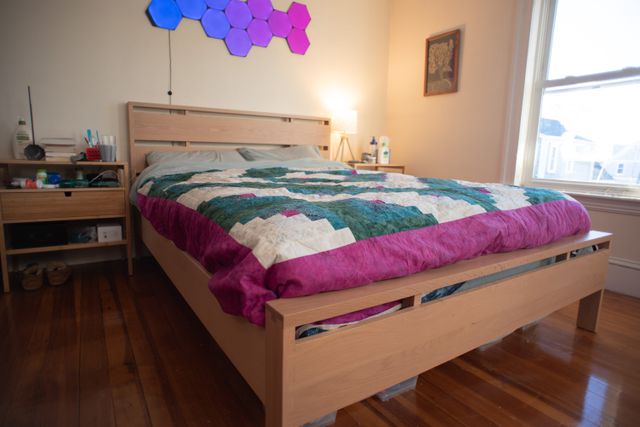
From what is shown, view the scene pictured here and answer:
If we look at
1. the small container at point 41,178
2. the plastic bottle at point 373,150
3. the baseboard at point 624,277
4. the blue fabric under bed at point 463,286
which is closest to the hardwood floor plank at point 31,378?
the small container at point 41,178

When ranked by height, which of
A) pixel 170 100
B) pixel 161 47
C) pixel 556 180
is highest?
pixel 161 47

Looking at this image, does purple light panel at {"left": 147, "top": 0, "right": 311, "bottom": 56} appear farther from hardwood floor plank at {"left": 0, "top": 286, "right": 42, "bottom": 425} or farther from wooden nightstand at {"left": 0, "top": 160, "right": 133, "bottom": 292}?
hardwood floor plank at {"left": 0, "top": 286, "right": 42, "bottom": 425}

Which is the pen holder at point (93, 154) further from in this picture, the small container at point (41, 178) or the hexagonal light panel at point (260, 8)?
the hexagonal light panel at point (260, 8)

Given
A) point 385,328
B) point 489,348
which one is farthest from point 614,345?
point 385,328

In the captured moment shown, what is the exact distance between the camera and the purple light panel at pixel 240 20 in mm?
2668


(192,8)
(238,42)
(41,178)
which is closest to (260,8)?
(238,42)

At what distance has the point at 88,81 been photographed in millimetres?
2477

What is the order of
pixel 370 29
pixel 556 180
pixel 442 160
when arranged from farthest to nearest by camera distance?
pixel 370 29
pixel 442 160
pixel 556 180

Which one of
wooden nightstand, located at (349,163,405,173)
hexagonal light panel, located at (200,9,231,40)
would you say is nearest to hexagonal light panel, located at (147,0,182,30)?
hexagonal light panel, located at (200,9,231,40)

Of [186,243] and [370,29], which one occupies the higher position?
[370,29]

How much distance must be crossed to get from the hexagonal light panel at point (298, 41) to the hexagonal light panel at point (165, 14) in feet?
3.01

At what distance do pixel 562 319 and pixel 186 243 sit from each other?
1813 mm

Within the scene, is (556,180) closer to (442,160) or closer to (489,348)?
(442,160)

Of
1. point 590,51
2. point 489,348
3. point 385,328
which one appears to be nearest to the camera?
point 385,328
